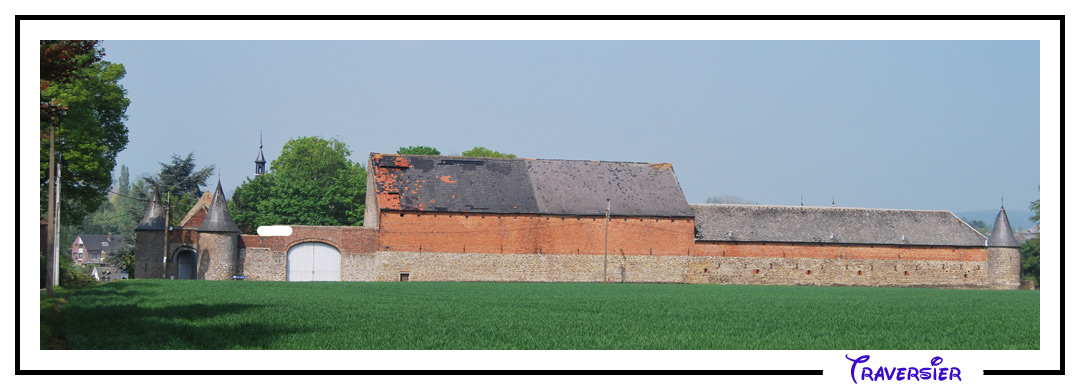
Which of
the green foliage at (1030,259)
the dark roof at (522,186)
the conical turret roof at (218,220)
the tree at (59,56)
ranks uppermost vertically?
the tree at (59,56)

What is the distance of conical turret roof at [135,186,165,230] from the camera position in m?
42.4

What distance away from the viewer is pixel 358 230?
140 ft

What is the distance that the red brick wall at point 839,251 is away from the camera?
46.1 m

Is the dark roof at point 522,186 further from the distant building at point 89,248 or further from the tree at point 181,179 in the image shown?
the distant building at point 89,248

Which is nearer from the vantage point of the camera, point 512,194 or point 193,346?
point 193,346

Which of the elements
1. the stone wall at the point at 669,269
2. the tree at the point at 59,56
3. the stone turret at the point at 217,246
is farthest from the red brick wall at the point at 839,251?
the tree at the point at 59,56

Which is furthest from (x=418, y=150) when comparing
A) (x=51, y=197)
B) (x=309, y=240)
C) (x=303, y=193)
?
(x=51, y=197)

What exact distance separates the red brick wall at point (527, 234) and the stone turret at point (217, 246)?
21.2ft

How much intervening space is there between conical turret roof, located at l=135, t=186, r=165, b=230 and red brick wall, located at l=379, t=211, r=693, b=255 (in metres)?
9.93
